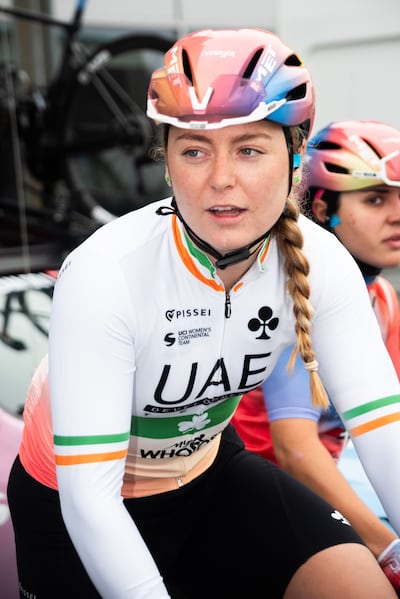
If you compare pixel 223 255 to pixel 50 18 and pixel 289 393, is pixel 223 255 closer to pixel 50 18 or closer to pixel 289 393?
pixel 289 393

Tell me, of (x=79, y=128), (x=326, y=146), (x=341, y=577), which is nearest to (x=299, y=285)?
(x=341, y=577)

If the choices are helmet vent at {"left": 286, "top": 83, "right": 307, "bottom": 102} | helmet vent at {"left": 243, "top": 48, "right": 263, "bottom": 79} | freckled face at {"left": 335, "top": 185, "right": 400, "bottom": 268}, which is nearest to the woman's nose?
freckled face at {"left": 335, "top": 185, "right": 400, "bottom": 268}

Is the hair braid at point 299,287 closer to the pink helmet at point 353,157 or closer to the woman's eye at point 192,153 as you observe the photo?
the woman's eye at point 192,153

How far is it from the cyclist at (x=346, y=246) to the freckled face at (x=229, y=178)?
0.62m

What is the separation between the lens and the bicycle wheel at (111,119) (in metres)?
6.58

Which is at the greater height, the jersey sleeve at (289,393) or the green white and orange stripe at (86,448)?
the green white and orange stripe at (86,448)

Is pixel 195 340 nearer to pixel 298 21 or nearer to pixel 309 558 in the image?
pixel 309 558

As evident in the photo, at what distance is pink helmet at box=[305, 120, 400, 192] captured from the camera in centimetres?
198

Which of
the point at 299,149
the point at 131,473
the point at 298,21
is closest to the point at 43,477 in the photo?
the point at 131,473

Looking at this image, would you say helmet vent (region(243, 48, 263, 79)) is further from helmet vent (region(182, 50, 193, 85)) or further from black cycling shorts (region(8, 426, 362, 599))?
black cycling shorts (region(8, 426, 362, 599))

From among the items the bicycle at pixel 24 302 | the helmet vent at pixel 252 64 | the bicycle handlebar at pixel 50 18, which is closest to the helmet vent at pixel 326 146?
the helmet vent at pixel 252 64

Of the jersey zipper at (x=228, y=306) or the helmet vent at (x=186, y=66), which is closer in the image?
the helmet vent at (x=186, y=66)

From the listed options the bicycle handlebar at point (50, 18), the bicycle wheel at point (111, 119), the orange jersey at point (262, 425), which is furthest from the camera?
the bicycle wheel at point (111, 119)

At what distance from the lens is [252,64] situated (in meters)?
1.15
